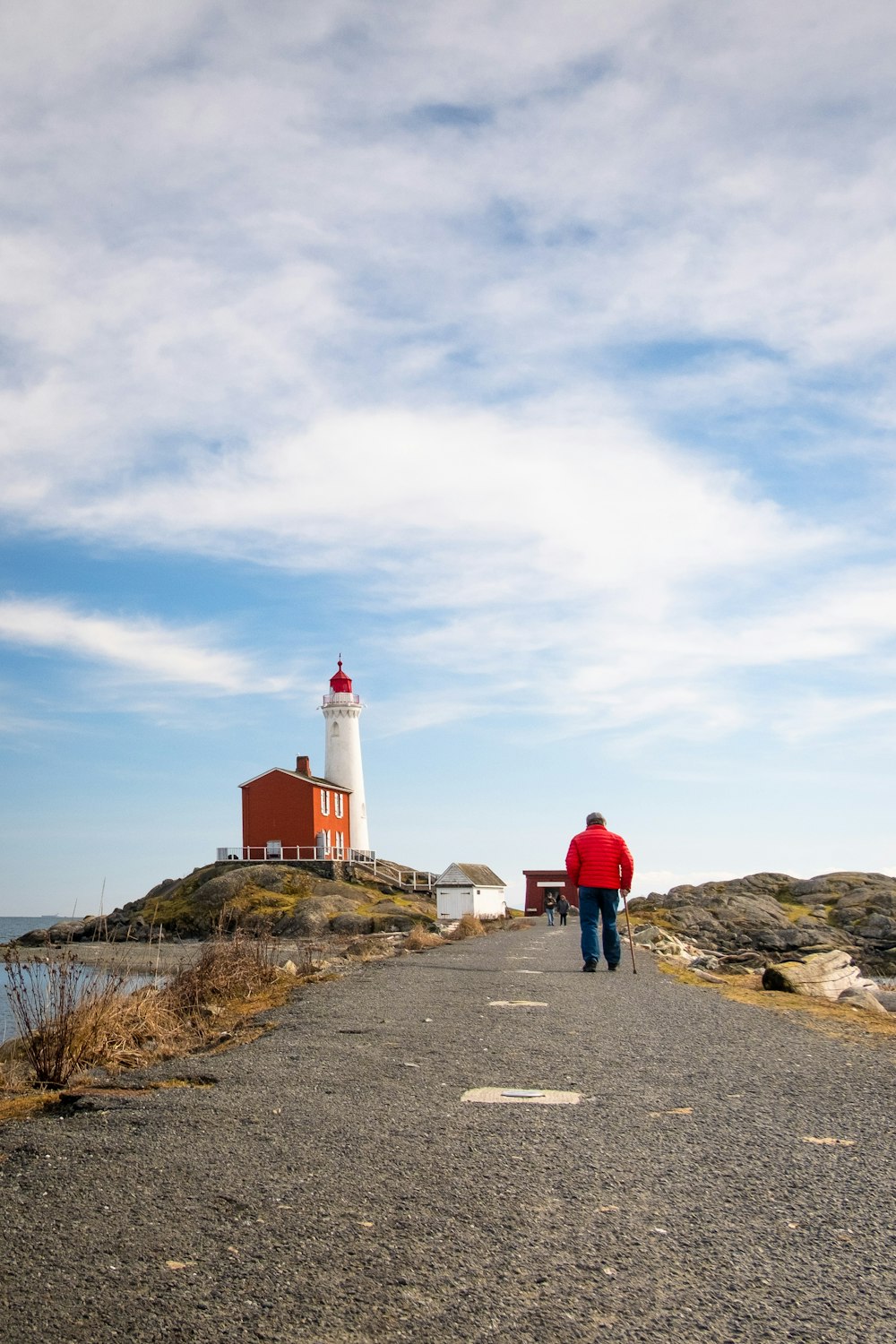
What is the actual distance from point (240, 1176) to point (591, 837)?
1073 cm

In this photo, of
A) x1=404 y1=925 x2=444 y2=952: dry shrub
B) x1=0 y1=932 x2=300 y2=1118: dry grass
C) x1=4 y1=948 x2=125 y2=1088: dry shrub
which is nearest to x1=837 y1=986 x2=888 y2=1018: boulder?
x1=0 y1=932 x2=300 y2=1118: dry grass

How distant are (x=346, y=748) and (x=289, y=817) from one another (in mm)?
6277

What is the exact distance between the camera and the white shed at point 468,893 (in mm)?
46909

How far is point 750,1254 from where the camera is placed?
345 centimetres

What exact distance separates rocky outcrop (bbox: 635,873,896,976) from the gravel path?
2404 cm

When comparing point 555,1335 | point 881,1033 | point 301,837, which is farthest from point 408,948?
point 301,837

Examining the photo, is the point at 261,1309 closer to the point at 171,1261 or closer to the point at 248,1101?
the point at 171,1261

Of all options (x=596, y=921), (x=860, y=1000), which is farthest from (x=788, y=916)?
(x=860, y=1000)

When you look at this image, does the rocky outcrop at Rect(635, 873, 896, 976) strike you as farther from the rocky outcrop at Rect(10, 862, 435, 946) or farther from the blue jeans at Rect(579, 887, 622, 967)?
the blue jeans at Rect(579, 887, 622, 967)

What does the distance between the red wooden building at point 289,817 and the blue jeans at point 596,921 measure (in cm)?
4530

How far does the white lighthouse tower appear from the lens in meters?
64.0

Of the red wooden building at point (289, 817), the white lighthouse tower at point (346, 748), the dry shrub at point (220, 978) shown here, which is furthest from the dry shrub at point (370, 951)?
the white lighthouse tower at point (346, 748)

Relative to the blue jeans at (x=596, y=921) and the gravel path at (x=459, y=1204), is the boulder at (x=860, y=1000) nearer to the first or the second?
the blue jeans at (x=596, y=921)

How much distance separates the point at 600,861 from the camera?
14.4 meters
